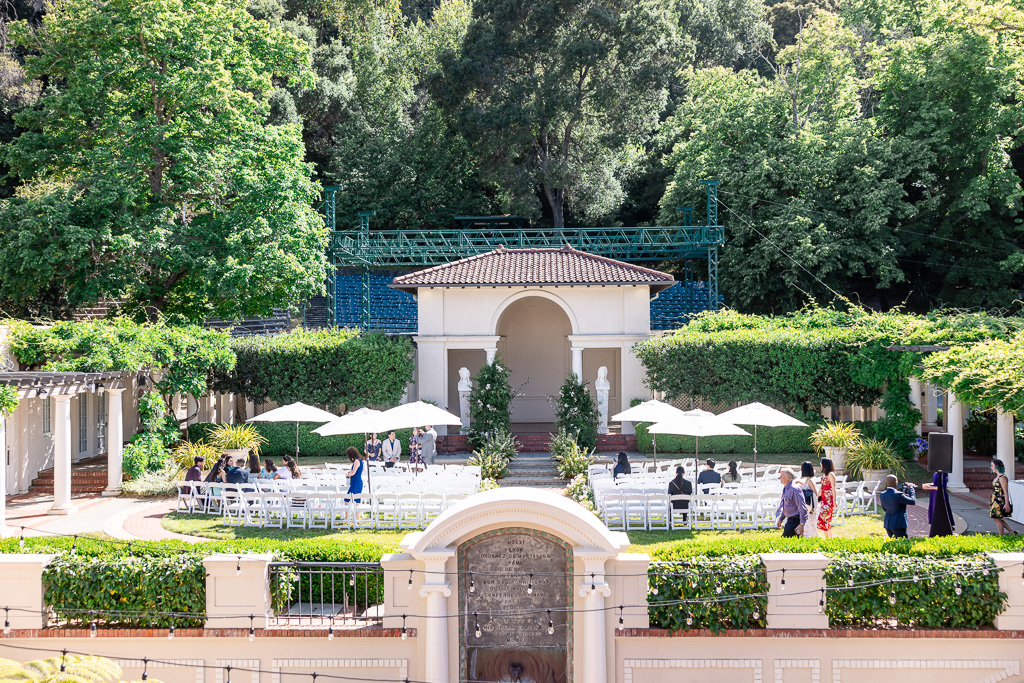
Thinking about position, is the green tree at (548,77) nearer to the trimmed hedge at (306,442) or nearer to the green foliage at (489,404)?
the green foliage at (489,404)

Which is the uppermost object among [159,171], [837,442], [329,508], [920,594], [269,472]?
[159,171]

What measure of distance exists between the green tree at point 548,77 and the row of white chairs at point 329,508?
27.5 metres

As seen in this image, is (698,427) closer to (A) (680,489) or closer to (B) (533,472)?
(A) (680,489)

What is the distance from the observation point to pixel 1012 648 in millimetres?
10828

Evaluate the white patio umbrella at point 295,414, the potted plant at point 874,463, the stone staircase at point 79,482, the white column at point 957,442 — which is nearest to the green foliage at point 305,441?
the stone staircase at point 79,482

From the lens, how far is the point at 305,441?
27500 millimetres

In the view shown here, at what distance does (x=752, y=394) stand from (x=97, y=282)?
20243 mm

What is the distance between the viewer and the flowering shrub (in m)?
19.9

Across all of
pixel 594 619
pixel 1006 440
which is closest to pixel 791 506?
pixel 594 619

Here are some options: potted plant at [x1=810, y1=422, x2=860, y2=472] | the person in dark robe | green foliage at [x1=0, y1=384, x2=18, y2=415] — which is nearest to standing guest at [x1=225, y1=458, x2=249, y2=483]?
green foliage at [x1=0, y1=384, x2=18, y2=415]

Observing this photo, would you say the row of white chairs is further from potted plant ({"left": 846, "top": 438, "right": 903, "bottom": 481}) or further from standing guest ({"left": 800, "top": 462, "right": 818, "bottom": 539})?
potted plant ({"left": 846, "top": 438, "right": 903, "bottom": 481})

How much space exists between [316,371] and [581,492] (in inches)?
410

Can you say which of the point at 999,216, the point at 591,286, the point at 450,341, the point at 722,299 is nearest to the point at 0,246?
the point at 450,341

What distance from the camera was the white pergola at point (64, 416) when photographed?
58.5 ft
